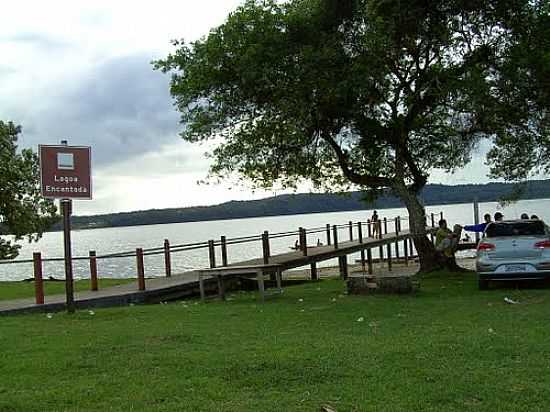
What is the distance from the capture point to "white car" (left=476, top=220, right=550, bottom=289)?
14.5 meters

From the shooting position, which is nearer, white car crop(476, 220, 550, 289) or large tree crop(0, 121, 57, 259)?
white car crop(476, 220, 550, 289)

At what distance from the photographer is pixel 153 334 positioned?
8.98 metres

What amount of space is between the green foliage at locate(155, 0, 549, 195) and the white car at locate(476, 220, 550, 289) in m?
3.06

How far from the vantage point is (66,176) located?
39.6ft

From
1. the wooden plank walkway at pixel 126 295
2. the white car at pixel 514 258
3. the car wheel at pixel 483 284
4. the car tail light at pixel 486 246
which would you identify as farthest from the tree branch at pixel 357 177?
the car wheel at pixel 483 284

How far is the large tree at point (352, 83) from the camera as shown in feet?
51.3

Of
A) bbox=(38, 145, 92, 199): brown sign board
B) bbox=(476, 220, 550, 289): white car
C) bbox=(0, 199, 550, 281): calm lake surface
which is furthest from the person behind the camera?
bbox=(0, 199, 550, 281): calm lake surface

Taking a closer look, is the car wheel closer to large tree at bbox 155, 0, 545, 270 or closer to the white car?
the white car

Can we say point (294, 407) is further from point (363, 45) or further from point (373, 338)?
point (363, 45)

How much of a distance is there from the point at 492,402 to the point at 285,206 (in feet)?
381

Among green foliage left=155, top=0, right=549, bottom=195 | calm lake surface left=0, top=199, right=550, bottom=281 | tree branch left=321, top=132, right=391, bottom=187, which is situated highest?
green foliage left=155, top=0, right=549, bottom=195

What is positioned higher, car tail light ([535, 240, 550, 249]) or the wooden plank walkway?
car tail light ([535, 240, 550, 249])

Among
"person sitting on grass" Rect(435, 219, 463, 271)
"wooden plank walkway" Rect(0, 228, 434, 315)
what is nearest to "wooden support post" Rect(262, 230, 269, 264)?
"wooden plank walkway" Rect(0, 228, 434, 315)

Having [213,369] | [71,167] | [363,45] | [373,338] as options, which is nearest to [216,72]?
[363,45]
